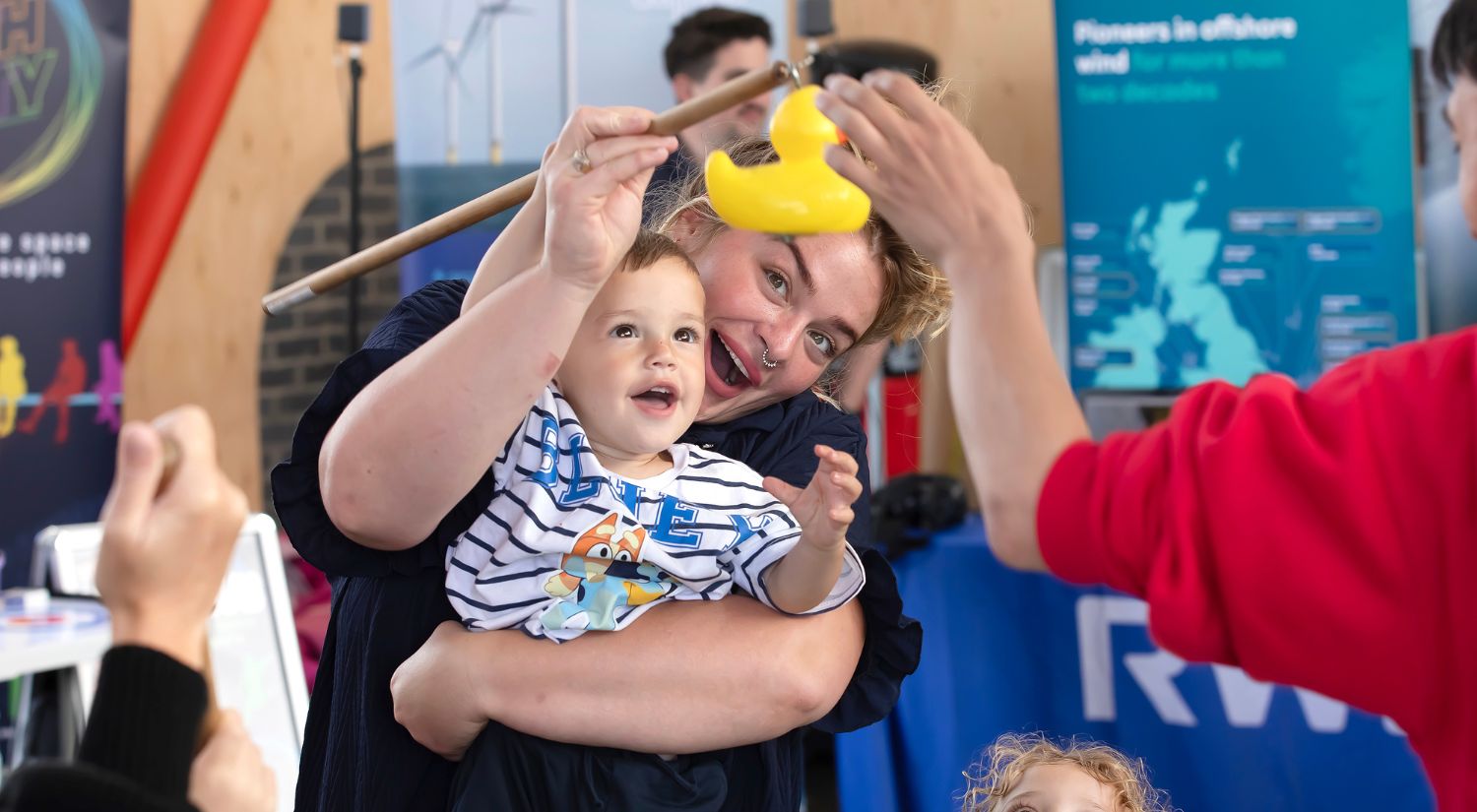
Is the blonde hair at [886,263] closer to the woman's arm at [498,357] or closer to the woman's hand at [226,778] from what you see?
the woman's arm at [498,357]

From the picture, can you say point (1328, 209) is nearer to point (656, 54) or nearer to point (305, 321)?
point (656, 54)

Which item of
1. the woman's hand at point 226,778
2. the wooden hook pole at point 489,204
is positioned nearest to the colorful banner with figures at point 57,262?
the wooden hook pole at point 489,204

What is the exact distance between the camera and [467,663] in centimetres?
126

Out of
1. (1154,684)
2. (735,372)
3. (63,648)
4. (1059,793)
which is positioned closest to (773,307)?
(735,372)

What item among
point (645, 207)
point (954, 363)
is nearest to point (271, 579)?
point (645, 207)

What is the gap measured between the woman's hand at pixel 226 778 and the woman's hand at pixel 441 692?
48 centimetres

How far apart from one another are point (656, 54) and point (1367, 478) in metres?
3.85

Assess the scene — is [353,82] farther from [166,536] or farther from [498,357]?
[166,536]

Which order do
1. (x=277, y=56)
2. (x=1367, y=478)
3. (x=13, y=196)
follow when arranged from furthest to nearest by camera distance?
(x=277, y=56) < (x=13, y=196) < (x=1367, y=478)

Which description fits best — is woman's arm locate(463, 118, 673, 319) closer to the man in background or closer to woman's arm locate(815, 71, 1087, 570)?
woman's arm locate(815, 71, 1087, 570)

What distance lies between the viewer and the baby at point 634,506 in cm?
126

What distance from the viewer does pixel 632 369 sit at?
4.32 ft

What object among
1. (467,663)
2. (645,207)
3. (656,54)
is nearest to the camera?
(467,663)

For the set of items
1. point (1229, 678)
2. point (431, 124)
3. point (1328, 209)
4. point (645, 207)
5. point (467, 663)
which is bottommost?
point (1229, 678)
